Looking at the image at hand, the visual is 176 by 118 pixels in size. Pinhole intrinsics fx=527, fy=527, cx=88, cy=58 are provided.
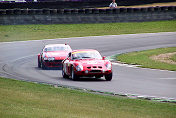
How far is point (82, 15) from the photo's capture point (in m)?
40.8

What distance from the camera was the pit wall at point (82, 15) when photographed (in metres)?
39.2

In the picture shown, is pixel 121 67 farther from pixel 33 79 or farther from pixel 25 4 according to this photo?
pixel 25 4

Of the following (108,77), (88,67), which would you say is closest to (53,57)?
(88,67)

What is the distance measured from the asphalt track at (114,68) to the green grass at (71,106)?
5.41ft

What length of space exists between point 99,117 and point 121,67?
13.1 meters

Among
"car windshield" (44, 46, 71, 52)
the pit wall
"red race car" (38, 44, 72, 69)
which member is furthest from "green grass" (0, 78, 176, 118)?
the pit wall

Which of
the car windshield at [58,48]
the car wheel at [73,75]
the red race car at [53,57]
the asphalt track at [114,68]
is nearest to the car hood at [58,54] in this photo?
the red race car at [53,57]

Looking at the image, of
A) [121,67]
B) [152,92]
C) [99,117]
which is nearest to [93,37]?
[121,67]

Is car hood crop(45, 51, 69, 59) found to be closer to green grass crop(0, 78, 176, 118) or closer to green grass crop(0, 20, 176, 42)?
green grass crop(0, 78, 176, 118)

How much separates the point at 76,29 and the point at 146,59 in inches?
642

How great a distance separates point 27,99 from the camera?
450 inches

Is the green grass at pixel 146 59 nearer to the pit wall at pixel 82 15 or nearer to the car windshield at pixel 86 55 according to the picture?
the car windshield at pixel 86 55

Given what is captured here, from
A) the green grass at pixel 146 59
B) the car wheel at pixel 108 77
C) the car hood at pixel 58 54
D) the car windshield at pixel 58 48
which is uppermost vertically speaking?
the car wheel at pixel 108 77

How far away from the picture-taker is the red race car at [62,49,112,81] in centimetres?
1700
